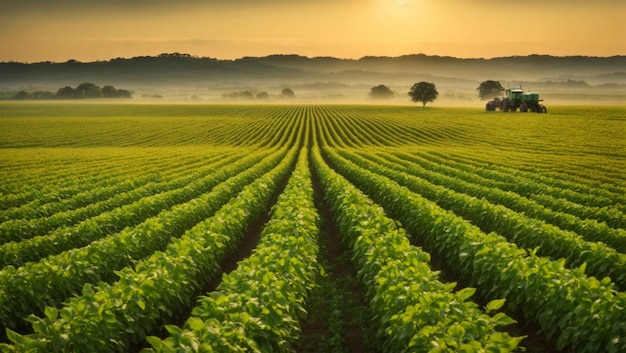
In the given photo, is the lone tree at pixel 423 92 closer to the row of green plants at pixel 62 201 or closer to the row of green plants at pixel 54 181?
the row of green plants at pixel 54 181

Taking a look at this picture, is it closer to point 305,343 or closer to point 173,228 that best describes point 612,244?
point 305,343

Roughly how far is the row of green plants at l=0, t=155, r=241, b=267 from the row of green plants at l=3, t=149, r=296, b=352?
3678mm

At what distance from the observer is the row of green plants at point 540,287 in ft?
26.2

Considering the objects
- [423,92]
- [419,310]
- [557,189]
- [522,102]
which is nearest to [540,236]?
[419,310]

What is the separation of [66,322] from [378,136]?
65240 millimetres

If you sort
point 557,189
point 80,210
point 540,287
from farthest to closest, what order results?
point 557,189
point 80,210
point 540,287

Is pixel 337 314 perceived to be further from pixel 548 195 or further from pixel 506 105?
pixel 506 105

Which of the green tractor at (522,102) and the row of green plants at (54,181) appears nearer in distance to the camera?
the row of green plants at (54,181)

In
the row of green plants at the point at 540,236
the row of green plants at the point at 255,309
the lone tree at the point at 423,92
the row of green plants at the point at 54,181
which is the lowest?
the row of green plants at the point at 54,181

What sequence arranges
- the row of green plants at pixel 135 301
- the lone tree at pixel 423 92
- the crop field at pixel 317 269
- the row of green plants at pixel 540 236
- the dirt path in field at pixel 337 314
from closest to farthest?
1. the row of green plants at pixel 135 301
2. the crop field at pixel 317 269
3. the dirt path in field at pixel 337 314
4. the row of green plants at pixel 540 236
5. the lone tree at pixel 423 92

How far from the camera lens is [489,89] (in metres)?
190

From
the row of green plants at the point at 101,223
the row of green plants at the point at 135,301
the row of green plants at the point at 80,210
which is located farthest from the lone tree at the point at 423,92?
the row of green plants at the point at 135,301

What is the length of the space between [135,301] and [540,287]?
683 cm

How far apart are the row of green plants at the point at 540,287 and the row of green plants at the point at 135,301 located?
5.64 m
